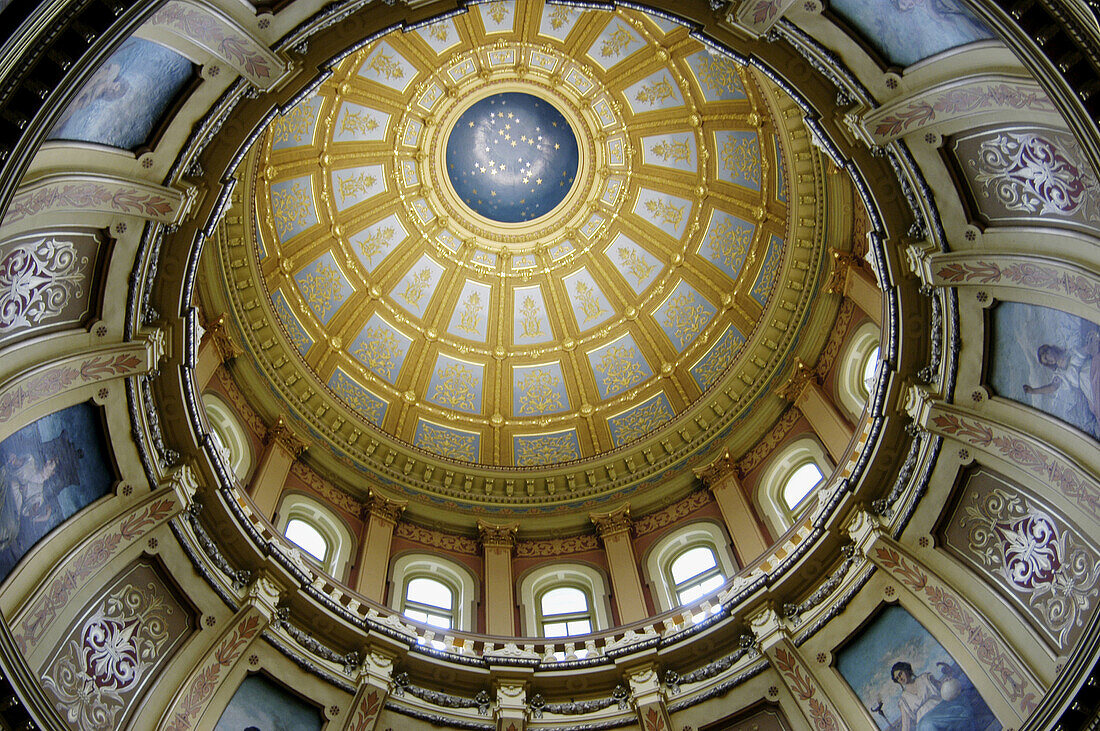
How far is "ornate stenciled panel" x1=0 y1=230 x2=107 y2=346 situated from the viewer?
1375cm

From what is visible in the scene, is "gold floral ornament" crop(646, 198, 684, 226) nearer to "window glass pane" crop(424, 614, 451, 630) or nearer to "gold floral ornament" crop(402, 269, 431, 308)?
"gold floral ornament" crop(402, 269, 431, 308)

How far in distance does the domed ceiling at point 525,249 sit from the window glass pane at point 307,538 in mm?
3297

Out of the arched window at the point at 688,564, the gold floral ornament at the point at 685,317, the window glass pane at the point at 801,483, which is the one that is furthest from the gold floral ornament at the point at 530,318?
the window glass pane at the point at 801,483

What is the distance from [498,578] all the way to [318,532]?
507cm

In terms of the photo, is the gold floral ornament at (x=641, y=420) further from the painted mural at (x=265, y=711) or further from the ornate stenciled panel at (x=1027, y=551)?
the painted mural at (x=265, y=711)

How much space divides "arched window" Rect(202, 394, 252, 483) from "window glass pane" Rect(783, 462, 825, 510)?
568 inches

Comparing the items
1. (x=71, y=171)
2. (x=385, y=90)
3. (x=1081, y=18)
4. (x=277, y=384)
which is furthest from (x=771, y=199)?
(x=71, y=171)

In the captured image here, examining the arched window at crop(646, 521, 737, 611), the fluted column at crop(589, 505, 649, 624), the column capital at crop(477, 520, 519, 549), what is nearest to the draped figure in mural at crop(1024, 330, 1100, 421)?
the arched window at crop(646, 521, 737, 611)

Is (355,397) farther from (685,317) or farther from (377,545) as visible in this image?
(685,317)

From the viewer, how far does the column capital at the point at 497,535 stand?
26.0 metres

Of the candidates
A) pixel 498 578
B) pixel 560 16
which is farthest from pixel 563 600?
pixel 560 16

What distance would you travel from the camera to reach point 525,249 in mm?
35156

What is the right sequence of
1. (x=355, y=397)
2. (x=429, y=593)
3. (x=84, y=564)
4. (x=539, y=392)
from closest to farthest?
(x=84, y=564), (x=429, y=593), (x=355, y=397), (x=539, y=392)

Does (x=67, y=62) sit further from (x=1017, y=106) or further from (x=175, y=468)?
(x=1017, y=106)
